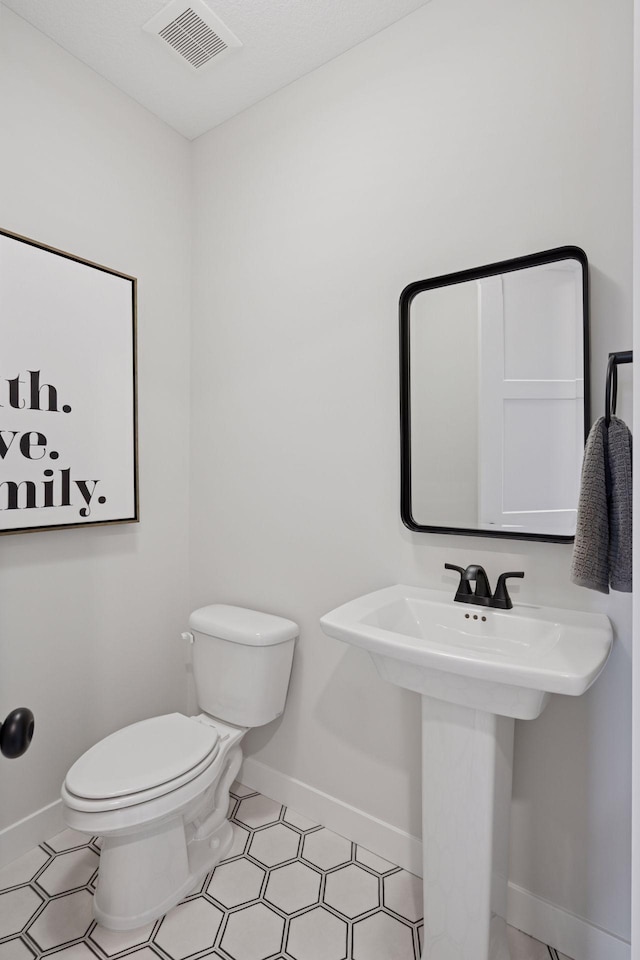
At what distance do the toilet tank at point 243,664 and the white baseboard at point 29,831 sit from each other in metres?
0.59

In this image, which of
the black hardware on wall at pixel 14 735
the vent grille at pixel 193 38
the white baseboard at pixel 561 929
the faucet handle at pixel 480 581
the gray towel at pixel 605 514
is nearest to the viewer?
the black hardware on wall at pixel 14 735

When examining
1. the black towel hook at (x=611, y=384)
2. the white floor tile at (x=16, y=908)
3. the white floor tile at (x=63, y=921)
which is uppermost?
the black towel hook at (x=611, y=384)

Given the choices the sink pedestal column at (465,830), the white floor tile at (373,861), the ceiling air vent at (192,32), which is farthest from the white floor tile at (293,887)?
the ceiling air vent at (192,32)

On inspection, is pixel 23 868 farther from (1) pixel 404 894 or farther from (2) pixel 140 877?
(1) pixel 404 894

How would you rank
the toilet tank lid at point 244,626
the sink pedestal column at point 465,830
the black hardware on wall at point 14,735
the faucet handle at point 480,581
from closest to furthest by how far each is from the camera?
the black hardware on wall at point 14,735, the sink pedestal column at point 465,830, the faucet handle at point 480,581, the toilet tank lid at point 244,626

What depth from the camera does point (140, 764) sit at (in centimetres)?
145

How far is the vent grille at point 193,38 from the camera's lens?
1661 mm

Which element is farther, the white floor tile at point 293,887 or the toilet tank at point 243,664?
the toilet tank at point 243,664

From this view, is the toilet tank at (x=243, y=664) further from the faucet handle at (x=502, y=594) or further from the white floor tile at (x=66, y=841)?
the faucet handle at (x=502, y=594)

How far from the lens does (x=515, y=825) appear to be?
1.42 metres

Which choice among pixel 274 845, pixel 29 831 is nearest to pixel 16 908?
pixel 29 831

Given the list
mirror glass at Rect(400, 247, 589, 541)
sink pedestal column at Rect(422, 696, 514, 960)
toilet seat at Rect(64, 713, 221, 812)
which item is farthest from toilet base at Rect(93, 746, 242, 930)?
mirror glass at Rect(400, 247, 589, 541)

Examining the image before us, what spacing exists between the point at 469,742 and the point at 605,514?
599 mm

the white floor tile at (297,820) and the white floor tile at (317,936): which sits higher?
the white floor tile at (317,936)
